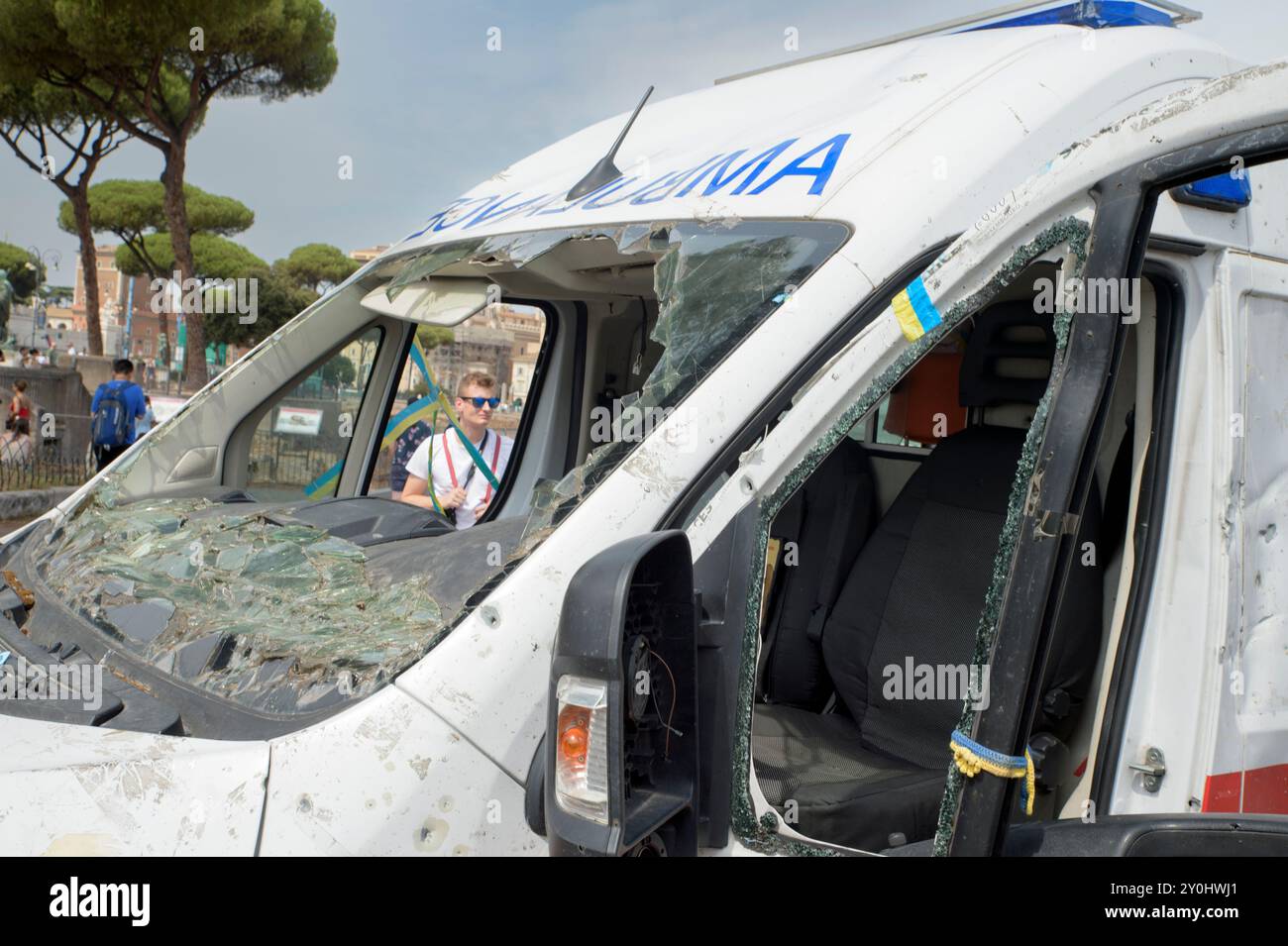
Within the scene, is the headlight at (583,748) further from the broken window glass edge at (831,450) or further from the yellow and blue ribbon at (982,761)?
the yellow and blue ribbon at (982,761)

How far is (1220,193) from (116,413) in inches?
426

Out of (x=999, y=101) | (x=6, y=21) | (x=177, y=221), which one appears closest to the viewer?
(x=999, y=101)

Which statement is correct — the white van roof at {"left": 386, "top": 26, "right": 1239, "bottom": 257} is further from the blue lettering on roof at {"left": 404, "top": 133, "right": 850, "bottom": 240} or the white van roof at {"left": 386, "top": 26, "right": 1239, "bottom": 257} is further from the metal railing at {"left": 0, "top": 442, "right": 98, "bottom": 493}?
the metal railing at {"left": 0, "top": 442, "right": 98, "bottom": 493}

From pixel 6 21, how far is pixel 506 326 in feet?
53.7

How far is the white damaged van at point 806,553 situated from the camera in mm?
1479

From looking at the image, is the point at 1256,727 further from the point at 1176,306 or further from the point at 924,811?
the point at 1176,306

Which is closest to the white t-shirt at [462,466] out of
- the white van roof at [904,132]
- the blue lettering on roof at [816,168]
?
the white van roof at [904,132]

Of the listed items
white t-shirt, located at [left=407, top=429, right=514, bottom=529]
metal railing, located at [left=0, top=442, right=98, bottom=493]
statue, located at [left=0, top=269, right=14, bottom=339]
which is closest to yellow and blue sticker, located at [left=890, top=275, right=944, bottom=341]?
white t-shirt, located at [left=407, top=429, right=514, bottom=529]

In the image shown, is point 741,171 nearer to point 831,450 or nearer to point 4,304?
point 831,450

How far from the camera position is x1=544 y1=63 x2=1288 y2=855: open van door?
1.36 m

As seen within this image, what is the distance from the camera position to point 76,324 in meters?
91.5

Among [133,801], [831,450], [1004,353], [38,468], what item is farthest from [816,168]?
[38,468]

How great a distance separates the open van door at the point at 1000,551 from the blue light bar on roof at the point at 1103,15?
0.86 meters

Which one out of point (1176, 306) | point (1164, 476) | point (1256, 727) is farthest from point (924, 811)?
point (1176, 306)
